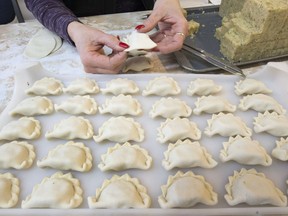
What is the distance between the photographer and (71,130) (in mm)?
1055

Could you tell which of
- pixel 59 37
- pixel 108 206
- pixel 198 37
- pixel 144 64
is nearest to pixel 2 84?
pixel 59 37

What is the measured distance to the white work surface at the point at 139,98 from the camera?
849 millimetres

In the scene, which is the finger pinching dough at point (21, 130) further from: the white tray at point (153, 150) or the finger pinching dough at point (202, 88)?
the finger pinching dough at point (202, 88)

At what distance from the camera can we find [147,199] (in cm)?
88

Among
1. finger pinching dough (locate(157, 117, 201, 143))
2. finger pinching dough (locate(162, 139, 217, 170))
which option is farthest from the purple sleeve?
finger pinching dough (locate(162, 139, 217, 170))

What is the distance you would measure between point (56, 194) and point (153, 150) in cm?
38

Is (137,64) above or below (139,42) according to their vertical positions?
below

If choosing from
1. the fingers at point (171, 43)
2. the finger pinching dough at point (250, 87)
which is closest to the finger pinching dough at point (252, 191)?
the finger pinching dough at point (250, 87)

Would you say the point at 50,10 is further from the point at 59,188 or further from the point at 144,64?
the point at 59,188

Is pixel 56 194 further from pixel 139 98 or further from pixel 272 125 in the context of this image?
pixel 272 125

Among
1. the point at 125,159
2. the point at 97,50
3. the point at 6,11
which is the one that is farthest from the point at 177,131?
the point at 6,11

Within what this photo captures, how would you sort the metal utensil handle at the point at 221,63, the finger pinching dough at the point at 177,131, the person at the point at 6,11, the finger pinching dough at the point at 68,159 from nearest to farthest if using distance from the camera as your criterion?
the finger pinching dough at the point at 68,159 → the finger pinching dough at the point at 177,131 → the metal utensil handle at the point at 221,63 → the person at the point at 6,11

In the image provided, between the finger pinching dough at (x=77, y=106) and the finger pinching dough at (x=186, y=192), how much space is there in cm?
44

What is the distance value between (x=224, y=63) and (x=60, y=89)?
2.50 feet
